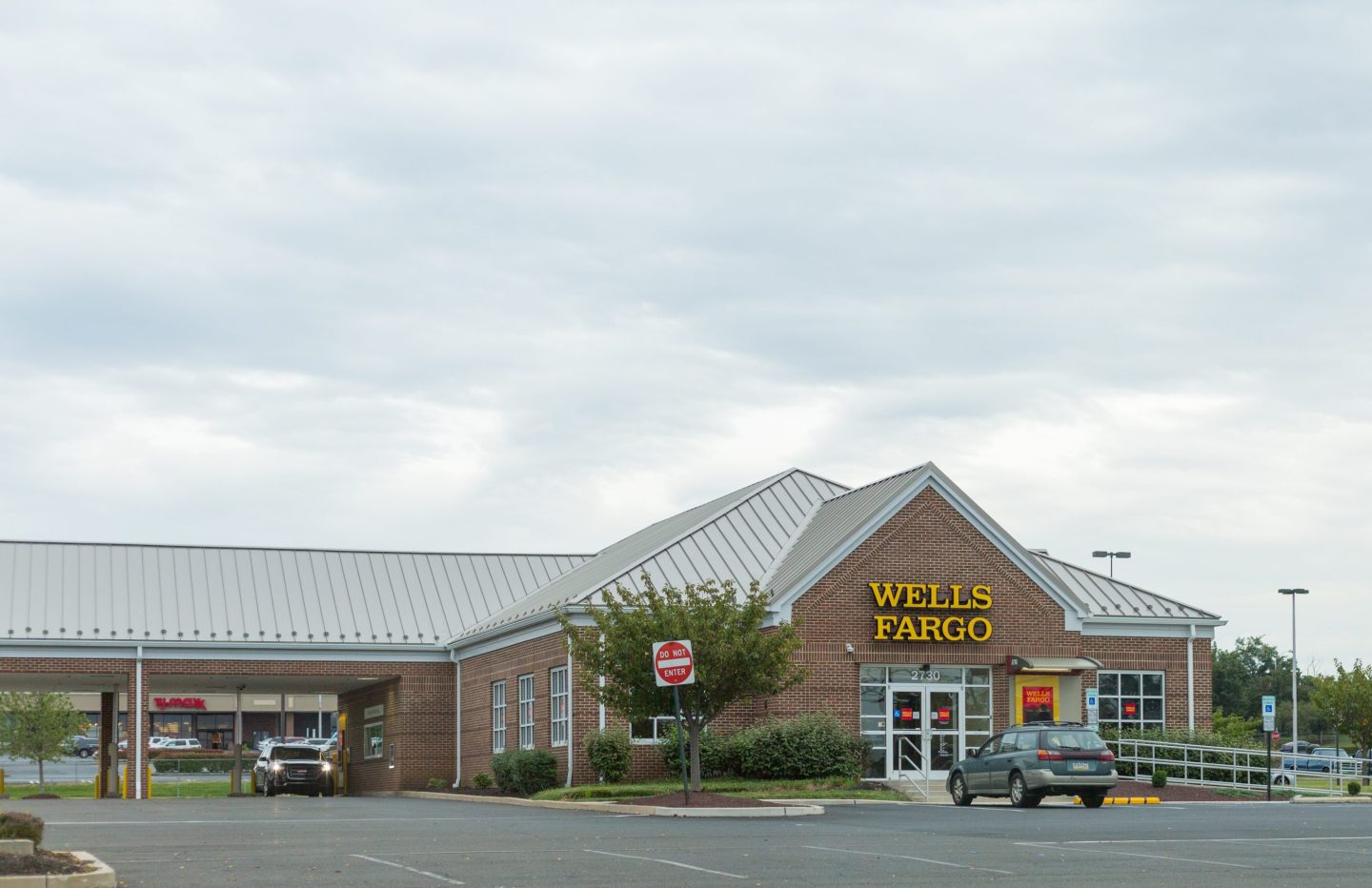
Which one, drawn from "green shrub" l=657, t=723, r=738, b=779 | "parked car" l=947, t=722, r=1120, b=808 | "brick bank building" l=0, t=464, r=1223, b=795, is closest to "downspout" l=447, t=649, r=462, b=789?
"brick bank building" l=0, t=464, r=1223, b=795

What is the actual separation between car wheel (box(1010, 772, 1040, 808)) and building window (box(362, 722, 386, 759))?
22648mm

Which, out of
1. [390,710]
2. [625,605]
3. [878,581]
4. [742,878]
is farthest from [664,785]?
[742,878]

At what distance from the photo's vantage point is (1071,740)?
1248 inches

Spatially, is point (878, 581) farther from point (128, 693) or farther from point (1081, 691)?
point (128, 693)

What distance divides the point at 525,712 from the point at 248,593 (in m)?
10.8

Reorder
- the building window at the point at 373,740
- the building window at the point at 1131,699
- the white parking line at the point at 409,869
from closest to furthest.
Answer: the white parking line at the point at 409,869 < the building window at the point at 1131,699 < the building window at the point at 373,740

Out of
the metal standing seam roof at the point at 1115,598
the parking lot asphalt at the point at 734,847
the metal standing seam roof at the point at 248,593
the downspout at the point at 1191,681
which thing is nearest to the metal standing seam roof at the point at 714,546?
the metal standing seam roof at the point at 248,593

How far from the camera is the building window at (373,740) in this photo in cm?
4980

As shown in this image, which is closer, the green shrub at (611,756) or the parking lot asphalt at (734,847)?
the parking lot asphalt at (734,847)

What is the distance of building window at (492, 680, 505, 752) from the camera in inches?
1714

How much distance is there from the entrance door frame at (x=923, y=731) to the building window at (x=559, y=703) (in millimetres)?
7176

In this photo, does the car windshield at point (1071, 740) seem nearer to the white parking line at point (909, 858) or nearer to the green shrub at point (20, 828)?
the white parking line at point (909, 858)

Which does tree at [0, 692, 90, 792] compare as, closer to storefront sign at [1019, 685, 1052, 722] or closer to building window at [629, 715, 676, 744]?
building window at [629, 715, 676, 744]

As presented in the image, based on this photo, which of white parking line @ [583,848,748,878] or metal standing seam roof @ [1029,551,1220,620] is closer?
white parking line @ [583,848,748,878]
